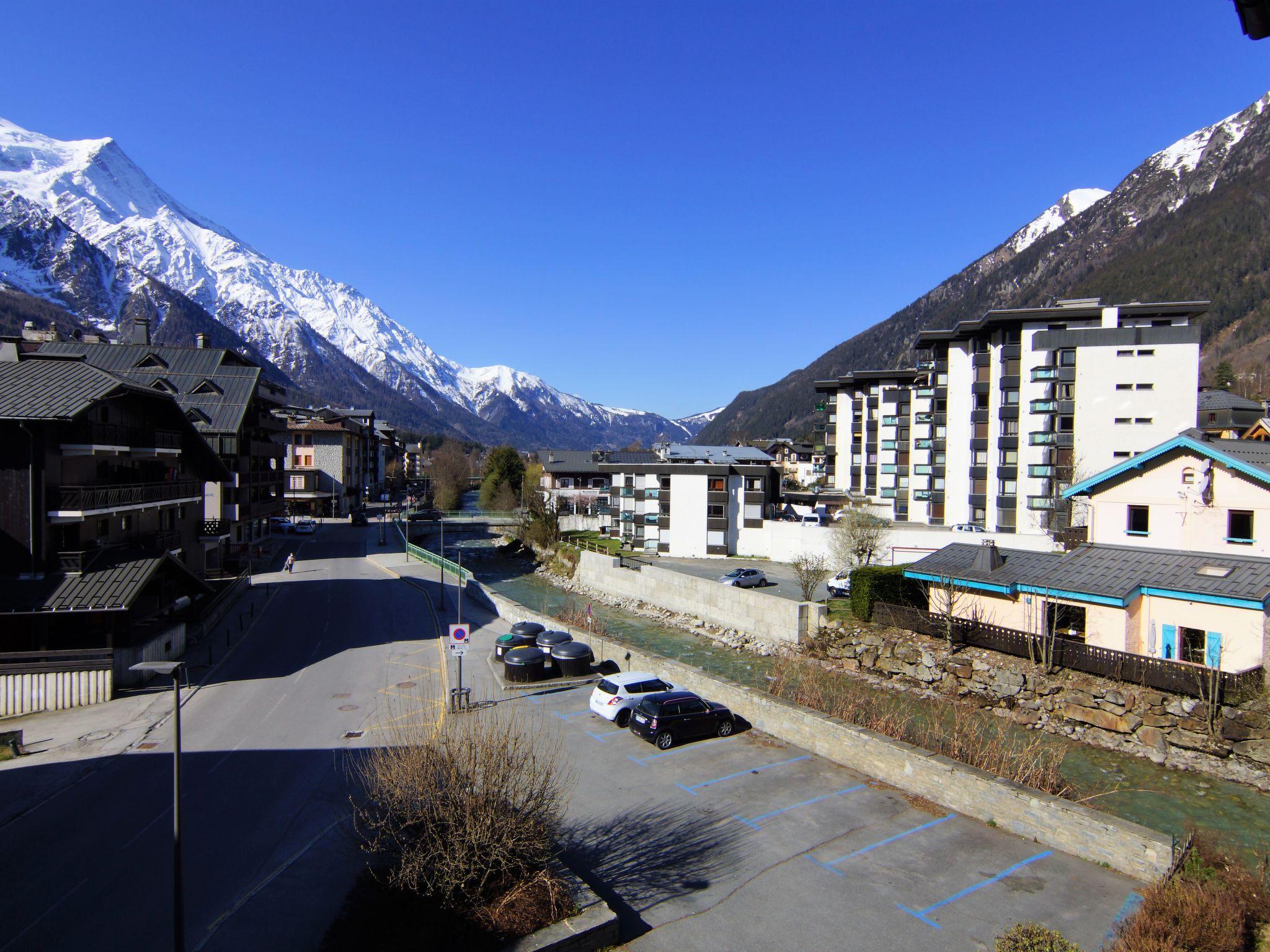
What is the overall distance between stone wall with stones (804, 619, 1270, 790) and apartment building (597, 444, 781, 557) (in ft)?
78.5

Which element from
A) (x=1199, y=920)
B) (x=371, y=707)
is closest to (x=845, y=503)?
(x=371, y=707)

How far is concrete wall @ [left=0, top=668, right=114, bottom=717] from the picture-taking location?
20.9 meters

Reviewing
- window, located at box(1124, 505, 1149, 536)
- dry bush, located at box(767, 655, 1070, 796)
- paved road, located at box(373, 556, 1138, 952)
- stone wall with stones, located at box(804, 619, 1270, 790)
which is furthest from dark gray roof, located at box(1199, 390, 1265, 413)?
paved road, located at box(373, 556, 1138, 952)

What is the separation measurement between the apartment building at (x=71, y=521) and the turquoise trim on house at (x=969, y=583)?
30163mm

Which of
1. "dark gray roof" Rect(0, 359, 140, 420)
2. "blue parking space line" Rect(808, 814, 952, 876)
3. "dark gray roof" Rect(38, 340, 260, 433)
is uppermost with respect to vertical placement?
"dark gray roof" Rect(38, 340, 260, 433)

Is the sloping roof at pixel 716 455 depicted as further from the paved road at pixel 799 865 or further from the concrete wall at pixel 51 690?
the paved road at pixel 799 865

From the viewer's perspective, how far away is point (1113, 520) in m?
28.1

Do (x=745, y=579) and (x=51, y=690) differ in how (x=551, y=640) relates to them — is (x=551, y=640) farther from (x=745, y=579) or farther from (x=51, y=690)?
(x=745, y=579)

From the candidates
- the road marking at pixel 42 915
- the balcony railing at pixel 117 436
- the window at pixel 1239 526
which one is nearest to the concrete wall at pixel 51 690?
the balcony railing at pixel 117 436

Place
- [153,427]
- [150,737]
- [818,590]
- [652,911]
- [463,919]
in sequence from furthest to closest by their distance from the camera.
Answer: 1. [818,590]
2. [153,427]
3. [150,737]
4. [652,911]
5. [463,919]

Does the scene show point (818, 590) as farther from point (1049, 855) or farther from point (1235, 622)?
point (1049, 855)

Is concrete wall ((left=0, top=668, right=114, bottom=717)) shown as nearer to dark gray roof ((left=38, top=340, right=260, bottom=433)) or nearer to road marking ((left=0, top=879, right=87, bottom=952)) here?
road marking ((left=0, top=879, right=87, bottom=952))

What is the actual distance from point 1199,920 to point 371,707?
1974 centimetres

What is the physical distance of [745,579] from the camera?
43750 mm
